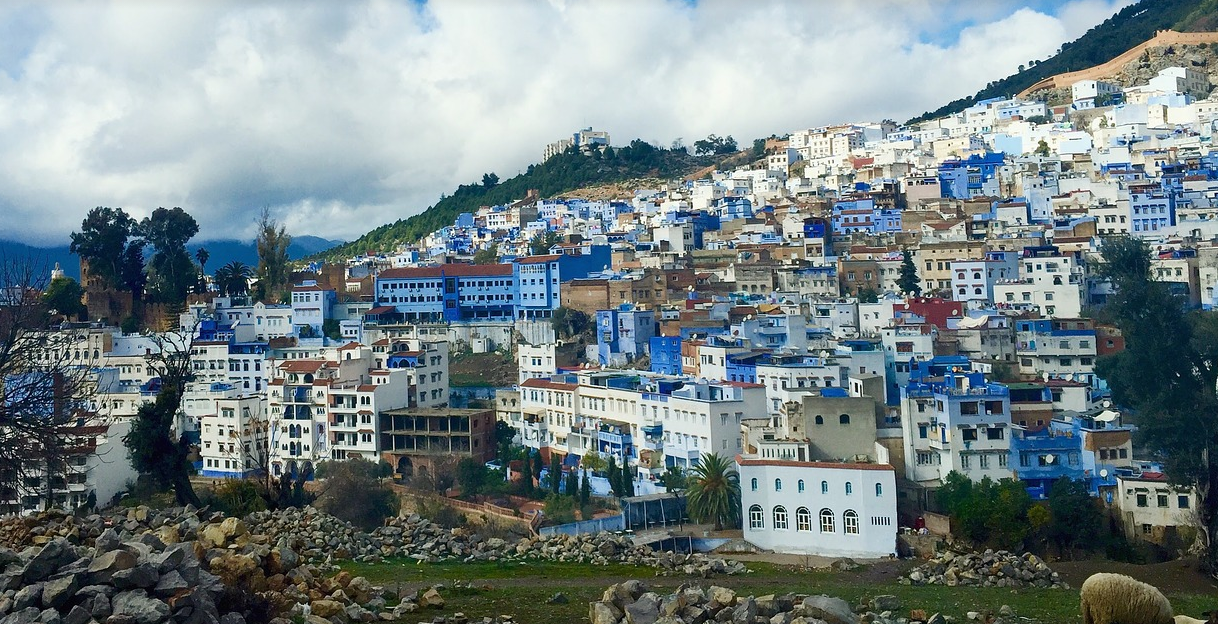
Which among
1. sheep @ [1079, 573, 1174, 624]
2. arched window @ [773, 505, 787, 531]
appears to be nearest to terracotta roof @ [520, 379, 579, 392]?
arched window @ [773, 505, 787, 531]

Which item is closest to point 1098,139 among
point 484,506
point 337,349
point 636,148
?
point 636,148

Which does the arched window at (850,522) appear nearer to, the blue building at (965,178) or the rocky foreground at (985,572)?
the rocky foreground at (985,572)

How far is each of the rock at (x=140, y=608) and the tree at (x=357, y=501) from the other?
14.4 m

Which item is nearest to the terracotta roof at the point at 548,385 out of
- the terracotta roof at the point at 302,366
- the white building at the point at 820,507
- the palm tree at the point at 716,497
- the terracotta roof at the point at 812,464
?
the terracotta roof at the point at 302,366

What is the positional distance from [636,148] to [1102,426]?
62.4 meters

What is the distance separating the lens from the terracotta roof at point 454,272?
42938 millimetres

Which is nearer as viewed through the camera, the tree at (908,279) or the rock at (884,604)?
the rock at (884,604)

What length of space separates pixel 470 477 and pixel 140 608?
19014 millimetres

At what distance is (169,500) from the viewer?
23734 mm

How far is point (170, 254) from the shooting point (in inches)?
1786

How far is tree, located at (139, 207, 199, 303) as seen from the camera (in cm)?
4450

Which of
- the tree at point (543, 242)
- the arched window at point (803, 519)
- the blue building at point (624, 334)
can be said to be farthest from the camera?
the tree at point (543, 242)

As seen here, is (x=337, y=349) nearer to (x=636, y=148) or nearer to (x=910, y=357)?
(x=910, y=357)

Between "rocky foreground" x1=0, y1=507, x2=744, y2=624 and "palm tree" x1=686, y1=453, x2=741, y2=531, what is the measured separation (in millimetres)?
5966
